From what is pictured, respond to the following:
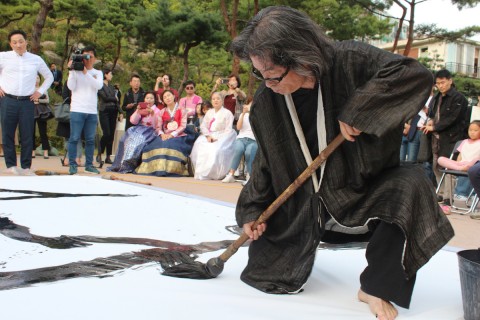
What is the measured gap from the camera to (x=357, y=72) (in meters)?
1.63

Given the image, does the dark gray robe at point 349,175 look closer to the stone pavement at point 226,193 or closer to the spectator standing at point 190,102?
the stone pavement at point 226,193

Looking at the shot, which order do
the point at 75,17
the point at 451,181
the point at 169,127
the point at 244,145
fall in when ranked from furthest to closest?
1. the point at 75,17
2. the point at 169,127
3. the point at 244,145
4. the point at 451,181

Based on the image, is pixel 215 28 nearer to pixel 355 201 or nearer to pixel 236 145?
pixel 236 145

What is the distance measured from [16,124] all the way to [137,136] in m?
1.78

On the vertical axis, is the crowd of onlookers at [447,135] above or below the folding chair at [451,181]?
above

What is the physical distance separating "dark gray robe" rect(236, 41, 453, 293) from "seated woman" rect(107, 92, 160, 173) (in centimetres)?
477

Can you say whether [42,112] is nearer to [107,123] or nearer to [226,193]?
[107,123]

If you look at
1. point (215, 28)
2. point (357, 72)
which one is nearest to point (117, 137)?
point (215, 28)

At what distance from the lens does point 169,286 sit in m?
1.71

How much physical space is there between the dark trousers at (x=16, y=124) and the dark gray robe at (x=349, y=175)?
12.4 feet

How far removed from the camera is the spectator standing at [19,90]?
485 cm

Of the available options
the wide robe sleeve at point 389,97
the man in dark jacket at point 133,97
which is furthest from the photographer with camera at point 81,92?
the wide robe sleeve at point 389,97

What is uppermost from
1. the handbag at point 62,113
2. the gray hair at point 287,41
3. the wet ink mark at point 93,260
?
the gray hair at point 287,41

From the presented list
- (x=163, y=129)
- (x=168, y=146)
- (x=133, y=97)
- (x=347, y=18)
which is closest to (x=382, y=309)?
(x=168, y=146)
